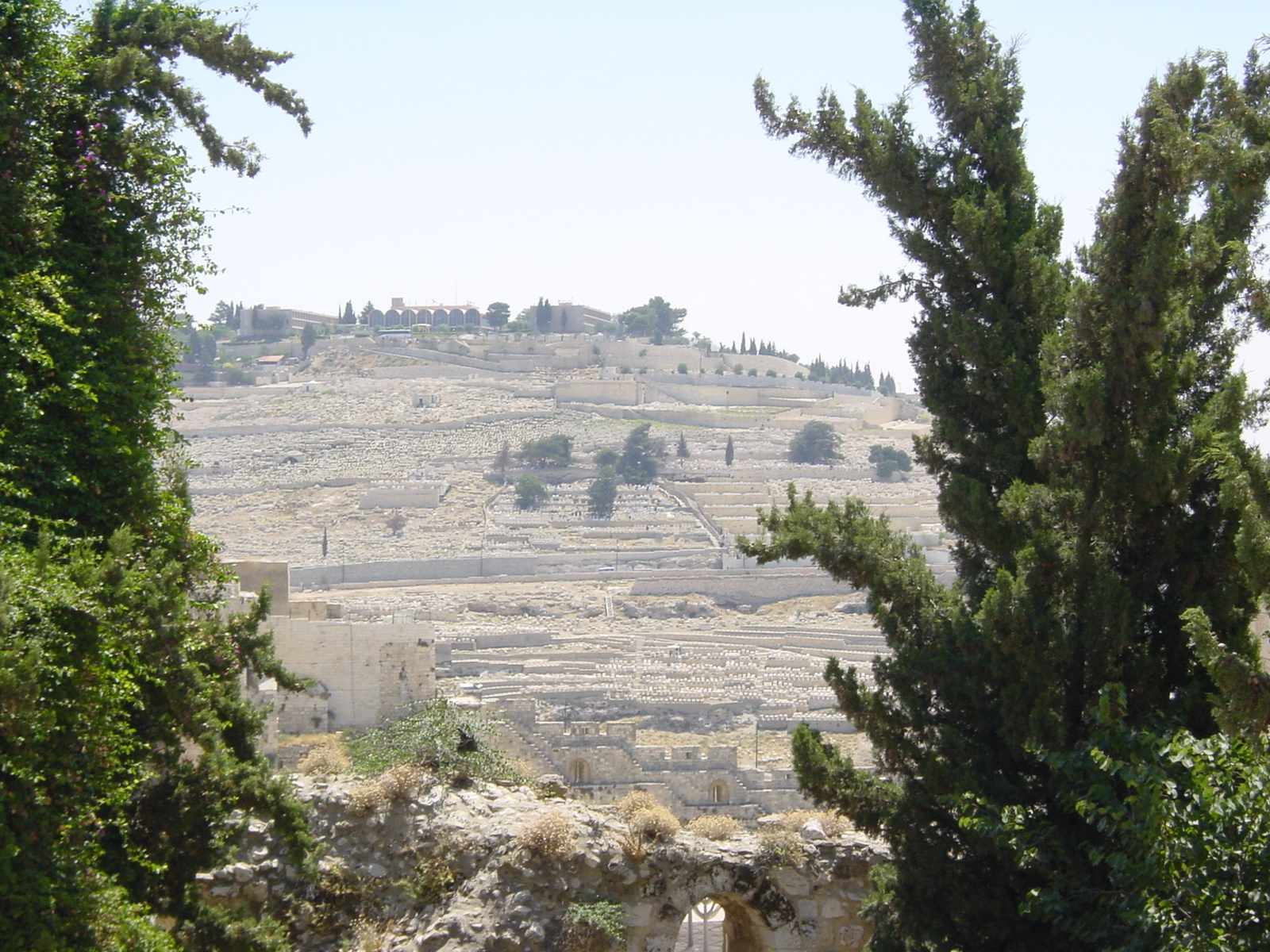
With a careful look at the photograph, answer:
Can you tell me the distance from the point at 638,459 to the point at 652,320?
4116 cm

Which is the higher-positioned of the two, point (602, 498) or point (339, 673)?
point (339, 673)

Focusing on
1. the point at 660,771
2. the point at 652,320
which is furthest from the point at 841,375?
the point at 660,771

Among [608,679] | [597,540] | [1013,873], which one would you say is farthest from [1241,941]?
[597,540]

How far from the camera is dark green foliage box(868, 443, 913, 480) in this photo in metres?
82.5

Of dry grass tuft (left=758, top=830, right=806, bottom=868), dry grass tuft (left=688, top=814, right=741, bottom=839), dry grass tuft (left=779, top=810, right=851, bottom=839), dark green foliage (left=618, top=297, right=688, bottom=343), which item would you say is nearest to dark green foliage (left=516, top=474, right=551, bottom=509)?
dark green foliage (left=618, top=297, right=688, bottom=343)

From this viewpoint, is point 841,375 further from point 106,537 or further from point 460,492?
point 106,537

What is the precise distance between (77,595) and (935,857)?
3815 millimetres

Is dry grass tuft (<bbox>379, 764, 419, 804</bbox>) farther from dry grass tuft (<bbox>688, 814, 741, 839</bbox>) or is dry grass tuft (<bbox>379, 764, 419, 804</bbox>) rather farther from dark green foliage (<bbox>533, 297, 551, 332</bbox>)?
dark green foliage (<bbox>533, 297, 551, 332</bbox>)

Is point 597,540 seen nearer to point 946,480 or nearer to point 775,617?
point 775,617

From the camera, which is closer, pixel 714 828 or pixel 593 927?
pixel 593 927

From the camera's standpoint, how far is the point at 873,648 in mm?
44094

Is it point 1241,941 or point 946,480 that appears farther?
point 946,480

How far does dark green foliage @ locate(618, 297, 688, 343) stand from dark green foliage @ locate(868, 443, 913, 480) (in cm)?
3660

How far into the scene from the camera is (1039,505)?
652cm
